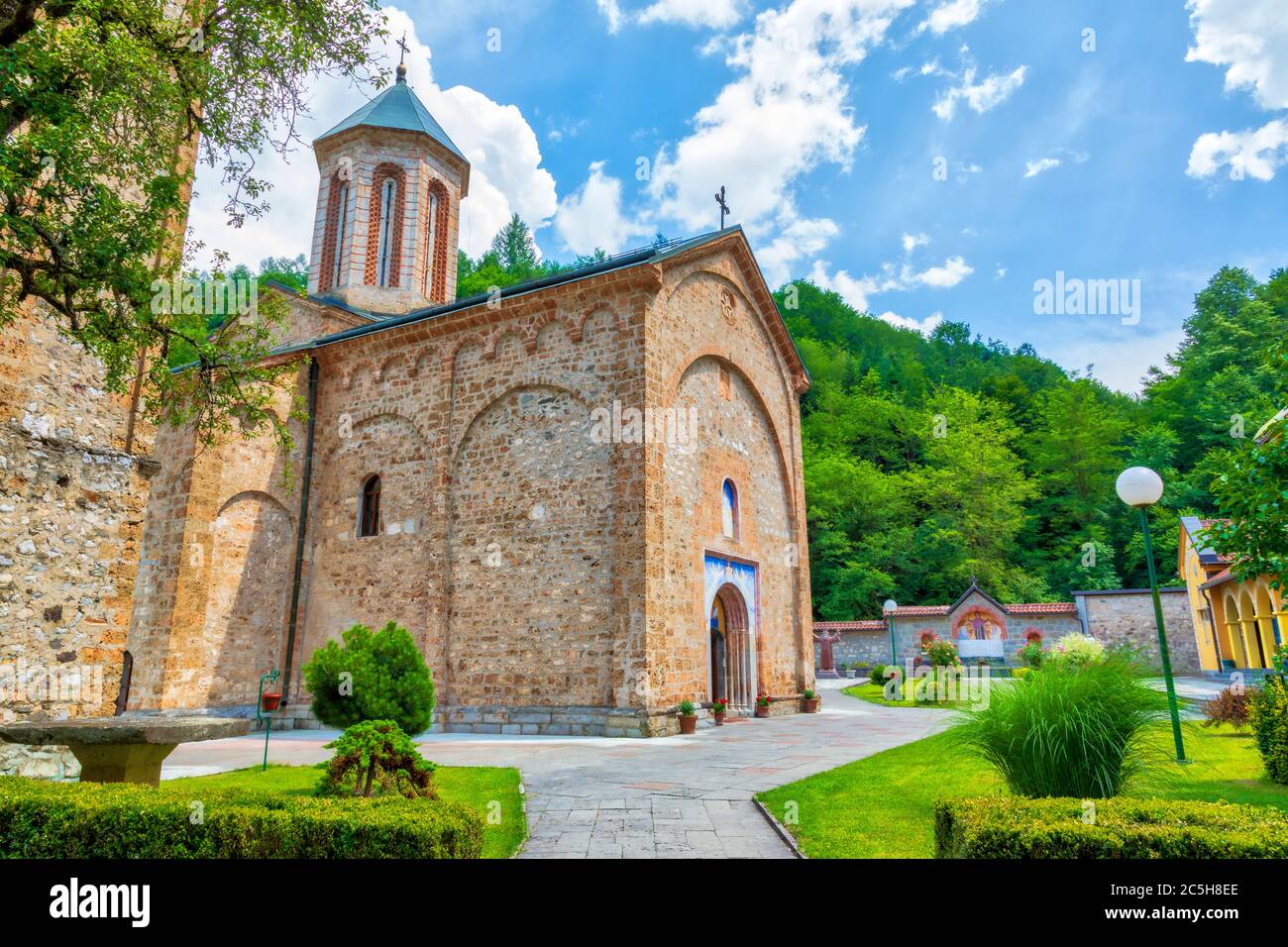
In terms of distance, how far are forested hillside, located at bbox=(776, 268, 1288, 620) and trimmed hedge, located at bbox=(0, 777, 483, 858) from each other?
37.6 metres

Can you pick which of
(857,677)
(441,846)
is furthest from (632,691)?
(857,677)

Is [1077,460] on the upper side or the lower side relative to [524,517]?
upper

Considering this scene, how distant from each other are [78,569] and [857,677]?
31.6 meters

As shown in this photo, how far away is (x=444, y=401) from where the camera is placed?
15141 mm

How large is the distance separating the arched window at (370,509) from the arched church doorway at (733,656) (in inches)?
299

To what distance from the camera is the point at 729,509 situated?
15.9 metres

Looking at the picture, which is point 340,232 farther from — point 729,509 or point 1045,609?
point 1045,609

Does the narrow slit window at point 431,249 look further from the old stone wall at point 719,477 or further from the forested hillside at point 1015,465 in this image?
the forested hillside at point 1015,465

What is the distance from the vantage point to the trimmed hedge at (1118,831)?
11.1 feet

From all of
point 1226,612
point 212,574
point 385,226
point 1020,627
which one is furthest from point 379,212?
point 1226,612

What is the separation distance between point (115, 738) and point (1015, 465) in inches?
1836

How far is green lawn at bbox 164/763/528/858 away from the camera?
546 cm
